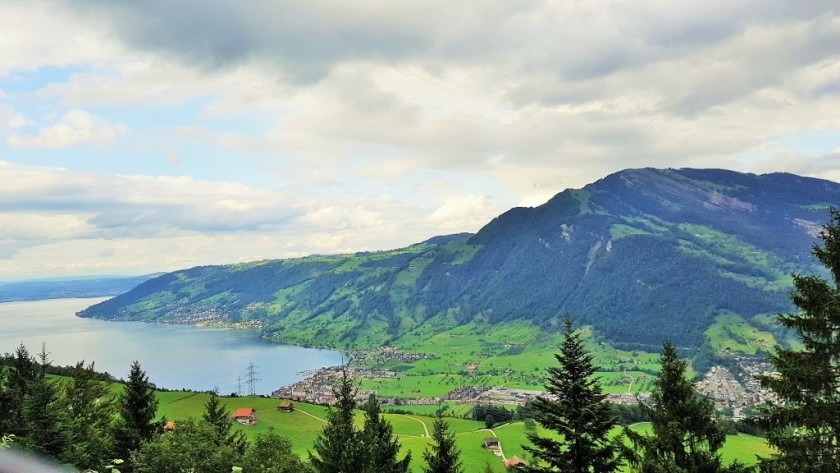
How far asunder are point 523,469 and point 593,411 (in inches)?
119

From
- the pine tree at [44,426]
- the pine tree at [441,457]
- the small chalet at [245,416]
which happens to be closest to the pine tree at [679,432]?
the pine tree at [441,457]

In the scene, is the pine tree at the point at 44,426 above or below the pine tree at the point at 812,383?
below

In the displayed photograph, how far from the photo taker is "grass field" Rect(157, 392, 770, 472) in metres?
77.9

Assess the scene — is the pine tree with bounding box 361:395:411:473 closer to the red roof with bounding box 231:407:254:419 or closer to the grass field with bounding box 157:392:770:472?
the grass field with bounding box 157:392:770:472

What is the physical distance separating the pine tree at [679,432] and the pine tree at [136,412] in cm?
3300

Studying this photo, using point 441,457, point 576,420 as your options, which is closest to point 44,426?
point 441,457

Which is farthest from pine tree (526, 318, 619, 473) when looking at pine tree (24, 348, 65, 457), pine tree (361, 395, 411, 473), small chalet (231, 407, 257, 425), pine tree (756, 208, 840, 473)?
small chalet (231, 407, 257, 425)

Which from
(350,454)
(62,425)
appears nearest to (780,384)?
(350,454)

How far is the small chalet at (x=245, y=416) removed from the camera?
3447 inches

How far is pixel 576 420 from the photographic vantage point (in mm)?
15523

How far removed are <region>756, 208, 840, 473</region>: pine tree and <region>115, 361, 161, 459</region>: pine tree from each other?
119 feet

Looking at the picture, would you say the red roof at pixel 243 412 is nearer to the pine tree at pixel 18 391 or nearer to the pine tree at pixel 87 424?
the pine tree at pixel 87 424

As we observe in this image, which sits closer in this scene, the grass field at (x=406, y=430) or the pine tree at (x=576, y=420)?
the pine tree at (x=576, y=420)

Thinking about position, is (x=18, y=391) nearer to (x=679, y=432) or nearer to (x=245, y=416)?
(x=679, y=432)
